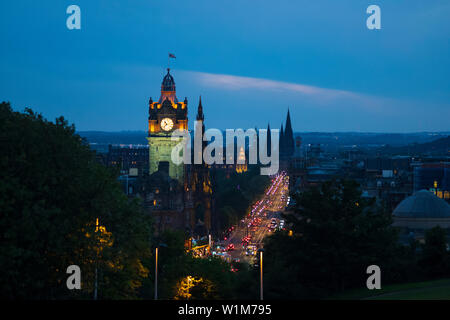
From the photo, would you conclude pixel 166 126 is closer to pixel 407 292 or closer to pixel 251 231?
pixel 251 231

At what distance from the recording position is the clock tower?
371 ft

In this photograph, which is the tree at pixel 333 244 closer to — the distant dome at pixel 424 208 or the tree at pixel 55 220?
the tree at pixel 55 220

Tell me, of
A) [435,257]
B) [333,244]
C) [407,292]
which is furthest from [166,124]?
[407,292]

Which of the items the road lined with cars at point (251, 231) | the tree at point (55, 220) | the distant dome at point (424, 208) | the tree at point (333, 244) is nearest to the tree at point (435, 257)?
the tree at point (333, 244)

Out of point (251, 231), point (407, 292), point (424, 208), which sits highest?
point (424, 208)

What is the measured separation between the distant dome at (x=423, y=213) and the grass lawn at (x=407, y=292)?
117 ft

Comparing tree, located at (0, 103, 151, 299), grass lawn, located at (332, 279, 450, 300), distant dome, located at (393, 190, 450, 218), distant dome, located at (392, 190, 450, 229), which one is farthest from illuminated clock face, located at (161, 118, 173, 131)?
tree, located at (0, 103, 151, 299)

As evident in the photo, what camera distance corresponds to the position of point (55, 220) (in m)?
30.3

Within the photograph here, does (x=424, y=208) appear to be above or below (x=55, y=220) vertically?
below

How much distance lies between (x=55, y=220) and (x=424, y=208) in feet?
176

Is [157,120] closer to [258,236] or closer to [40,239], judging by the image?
[258,236]
